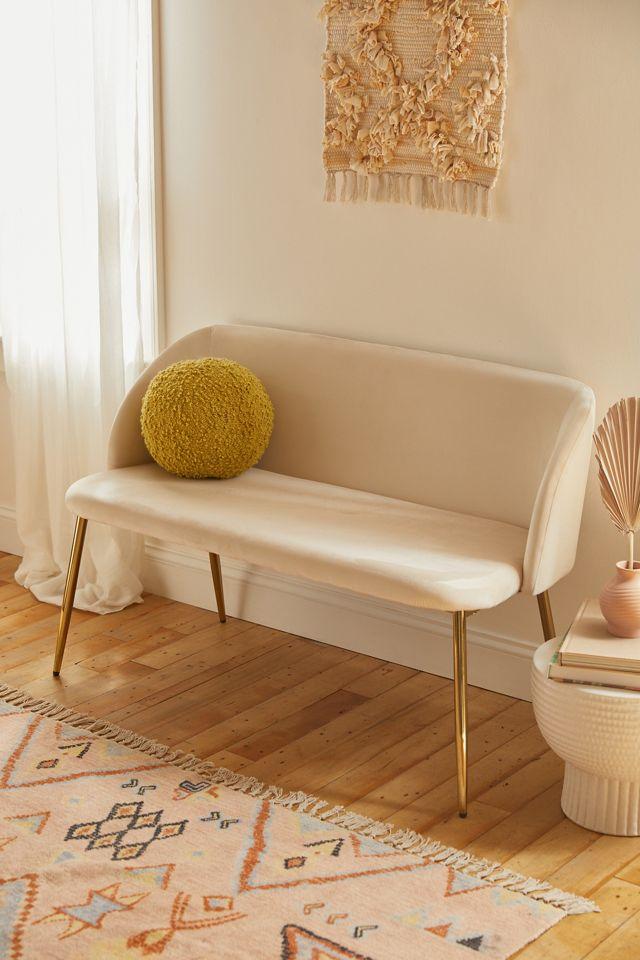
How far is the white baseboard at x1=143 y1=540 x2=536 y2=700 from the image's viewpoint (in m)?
3.02

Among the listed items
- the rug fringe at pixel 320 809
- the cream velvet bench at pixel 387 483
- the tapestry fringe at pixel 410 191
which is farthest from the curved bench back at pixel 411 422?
the rug fringe at pixel 320 809

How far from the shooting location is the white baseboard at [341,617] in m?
3.02

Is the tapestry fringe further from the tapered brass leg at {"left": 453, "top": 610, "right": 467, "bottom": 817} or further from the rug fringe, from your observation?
the rug fringe

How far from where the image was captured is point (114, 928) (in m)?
2.07

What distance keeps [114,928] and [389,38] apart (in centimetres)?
201

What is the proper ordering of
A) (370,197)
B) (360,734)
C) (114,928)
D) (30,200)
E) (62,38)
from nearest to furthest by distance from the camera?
1. (114,928)
2. (360,734)
3. (370,197)
4. (62,38)
5. (30,200)

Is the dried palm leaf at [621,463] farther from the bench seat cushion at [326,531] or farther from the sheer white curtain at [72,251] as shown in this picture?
the sheer white curtain at [72,251]

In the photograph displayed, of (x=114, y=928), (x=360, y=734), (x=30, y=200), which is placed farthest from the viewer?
(x=30, y=200)

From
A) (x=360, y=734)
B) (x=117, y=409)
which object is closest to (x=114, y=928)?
(x=360, y=734)

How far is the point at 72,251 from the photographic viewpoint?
3.46 meters

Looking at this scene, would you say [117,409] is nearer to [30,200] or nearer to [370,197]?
[30,200]

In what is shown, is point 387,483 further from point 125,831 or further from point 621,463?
point 125,831

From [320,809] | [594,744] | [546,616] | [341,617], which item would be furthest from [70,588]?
[594,744]

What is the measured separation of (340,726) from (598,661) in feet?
2.46
